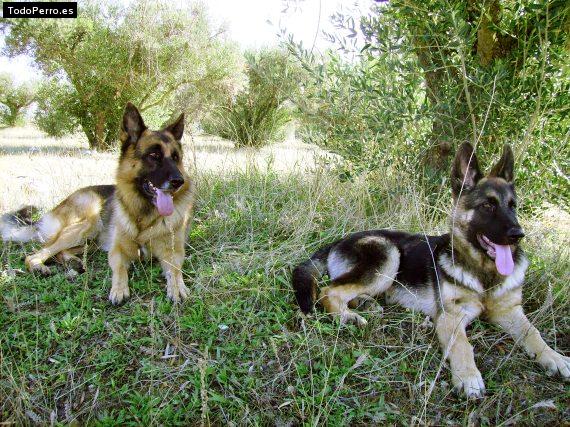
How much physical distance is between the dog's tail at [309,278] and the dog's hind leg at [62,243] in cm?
228

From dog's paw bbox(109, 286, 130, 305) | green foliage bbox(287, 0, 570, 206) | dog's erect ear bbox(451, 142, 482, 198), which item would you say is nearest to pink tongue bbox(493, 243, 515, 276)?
dog's erect ear bbox(451, 142, 482, 198)

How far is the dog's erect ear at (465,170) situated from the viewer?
2.87 m

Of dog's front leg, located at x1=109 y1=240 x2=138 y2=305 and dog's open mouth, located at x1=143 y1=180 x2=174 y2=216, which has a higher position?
dog's open mouth, located at x1=143 y1=180 x2=174 y2=216

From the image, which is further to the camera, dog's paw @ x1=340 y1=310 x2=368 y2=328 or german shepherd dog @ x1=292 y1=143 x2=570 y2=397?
dog's paw @ x1=340 y1=310 x2=368 y2=328

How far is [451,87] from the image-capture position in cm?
378

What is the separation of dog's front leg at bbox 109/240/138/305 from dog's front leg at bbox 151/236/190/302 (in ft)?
0.67

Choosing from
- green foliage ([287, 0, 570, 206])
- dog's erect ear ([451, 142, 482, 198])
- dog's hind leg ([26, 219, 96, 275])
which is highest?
green foliage ([287, 0, 570, 206])

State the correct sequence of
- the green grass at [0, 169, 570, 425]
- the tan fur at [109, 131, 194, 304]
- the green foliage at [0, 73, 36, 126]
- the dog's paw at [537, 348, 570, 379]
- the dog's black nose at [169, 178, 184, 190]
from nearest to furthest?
the green grass at [0, 169, 570, 425]
the dog's paw at [537, 348, 570, 379]
the dog's black nose at [169, 178, 184, 190]
the tan fur at [109, 131, 194, 304]
the green foliage at [0, 73, 36, 126]

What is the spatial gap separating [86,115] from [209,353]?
1632 centimetres

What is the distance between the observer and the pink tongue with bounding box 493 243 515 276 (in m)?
2.58

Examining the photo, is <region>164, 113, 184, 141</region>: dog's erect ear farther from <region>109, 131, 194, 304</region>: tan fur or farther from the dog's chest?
the dog's chest

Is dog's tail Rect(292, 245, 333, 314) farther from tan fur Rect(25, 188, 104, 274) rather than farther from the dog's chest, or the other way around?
tan fur Rect(25, 188, 104, 274)

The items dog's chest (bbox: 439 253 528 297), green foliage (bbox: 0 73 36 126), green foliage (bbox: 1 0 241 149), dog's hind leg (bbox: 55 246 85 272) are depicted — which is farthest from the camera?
green foliage (bbox: 0 73 36 126)

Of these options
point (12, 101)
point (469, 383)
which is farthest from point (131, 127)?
point (12, 101)
